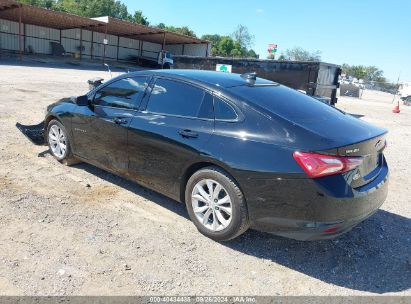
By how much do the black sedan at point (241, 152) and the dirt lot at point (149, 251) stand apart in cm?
35

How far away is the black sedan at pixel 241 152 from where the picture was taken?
3.12 m

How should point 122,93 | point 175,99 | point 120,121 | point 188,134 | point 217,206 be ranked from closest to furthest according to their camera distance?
point 217,206
point 188,134
point 175,99
point 120,121
point 122,93

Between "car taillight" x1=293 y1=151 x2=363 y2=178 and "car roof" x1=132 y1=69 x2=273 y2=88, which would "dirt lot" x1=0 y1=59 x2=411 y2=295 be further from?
"car roof" x1=132 y1=69 x2=273 y2=88

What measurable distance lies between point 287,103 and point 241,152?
87cm

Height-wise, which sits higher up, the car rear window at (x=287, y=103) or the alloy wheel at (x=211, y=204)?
the car rear window at (x=287, y=103)

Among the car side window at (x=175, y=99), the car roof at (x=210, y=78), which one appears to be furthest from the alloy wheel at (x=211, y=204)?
the car roof at (x=210, y=78)

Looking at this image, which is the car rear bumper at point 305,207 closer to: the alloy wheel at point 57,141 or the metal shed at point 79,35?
the alloy wheel at point 57,141

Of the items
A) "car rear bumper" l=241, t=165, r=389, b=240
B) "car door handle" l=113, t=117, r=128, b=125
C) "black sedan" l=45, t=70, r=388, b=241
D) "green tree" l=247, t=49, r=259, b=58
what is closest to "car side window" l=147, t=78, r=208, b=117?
"black sedan" l=45, t=70, r=388, b=241

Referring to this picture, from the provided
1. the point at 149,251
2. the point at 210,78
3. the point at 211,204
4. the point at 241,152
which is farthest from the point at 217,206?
the point at 210,78

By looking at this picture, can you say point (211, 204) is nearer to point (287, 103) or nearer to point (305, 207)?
point (305, 207)

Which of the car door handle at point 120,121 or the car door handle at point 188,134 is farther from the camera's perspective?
the car door handle at point 120,121

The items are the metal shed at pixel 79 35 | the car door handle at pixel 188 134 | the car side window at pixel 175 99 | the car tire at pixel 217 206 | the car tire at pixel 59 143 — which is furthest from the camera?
the metal shed at pixel 79 35

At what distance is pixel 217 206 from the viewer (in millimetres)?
3613

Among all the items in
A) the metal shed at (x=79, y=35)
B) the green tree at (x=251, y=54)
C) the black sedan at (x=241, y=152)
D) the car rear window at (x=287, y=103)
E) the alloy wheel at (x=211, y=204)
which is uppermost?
the green tree at (x=251, y=54)
